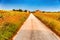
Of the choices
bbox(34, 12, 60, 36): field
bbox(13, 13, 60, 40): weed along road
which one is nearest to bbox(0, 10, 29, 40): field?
bbox(13, 13, 60, 40): weed along road

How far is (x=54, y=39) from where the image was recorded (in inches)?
491

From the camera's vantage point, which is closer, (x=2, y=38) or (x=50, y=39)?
(x=2, y=38)

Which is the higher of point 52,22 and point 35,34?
point 35,34

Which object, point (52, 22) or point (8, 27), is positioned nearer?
point (8, 27)

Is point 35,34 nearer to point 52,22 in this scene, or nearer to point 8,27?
point 8,27

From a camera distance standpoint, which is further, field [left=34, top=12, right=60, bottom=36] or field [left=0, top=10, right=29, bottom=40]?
field [left=34, top=12, right=60, bottom=36]

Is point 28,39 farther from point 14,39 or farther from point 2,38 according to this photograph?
point 2,38

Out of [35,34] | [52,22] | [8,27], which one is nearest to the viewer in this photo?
[35,34]

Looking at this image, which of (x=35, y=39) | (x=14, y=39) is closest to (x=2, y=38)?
(x=14, y=39)

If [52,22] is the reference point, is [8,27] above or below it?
above

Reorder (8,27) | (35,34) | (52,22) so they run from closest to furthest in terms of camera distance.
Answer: (35,34)
(8,27)
(52,22)

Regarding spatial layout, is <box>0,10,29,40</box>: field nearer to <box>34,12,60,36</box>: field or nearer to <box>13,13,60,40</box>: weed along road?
<box>13,13,60,40</box>: weed along road

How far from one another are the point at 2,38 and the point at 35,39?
2.24m

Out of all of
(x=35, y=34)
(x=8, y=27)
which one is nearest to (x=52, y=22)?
(x=8, y=27)
